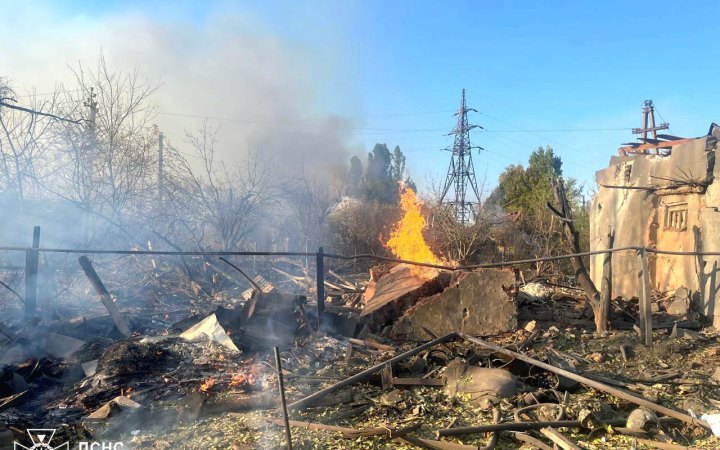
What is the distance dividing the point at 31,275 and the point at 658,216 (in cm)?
1143

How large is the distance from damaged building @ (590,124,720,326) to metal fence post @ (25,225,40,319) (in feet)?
28.9

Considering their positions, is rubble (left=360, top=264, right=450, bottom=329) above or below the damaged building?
below

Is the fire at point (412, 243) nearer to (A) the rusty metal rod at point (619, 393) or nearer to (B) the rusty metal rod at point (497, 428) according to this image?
(A) the rusty metal rod at point (619, 393)

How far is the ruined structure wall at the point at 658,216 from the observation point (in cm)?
841

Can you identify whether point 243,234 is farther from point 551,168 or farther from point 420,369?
point 551,168

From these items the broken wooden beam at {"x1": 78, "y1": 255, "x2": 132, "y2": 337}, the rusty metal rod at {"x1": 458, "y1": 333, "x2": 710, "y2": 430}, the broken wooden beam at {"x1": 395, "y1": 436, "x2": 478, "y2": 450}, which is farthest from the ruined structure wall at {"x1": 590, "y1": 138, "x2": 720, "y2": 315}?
the broken wooden beam at {"x1": 78, "y1": 255, "x2": 132, "y2": 337}

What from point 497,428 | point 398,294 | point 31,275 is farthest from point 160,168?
point 497,428

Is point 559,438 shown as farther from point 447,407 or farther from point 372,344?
point 372,344

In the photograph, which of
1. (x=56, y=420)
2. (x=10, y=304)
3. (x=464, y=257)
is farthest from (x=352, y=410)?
(x=464, y=257)

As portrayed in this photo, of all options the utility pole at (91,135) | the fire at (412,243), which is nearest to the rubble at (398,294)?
the fire at (412,243)

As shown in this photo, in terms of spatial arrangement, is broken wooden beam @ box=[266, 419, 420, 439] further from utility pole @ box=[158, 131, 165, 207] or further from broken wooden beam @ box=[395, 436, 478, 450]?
utility pole @ box=[158, 131, 165, 207]

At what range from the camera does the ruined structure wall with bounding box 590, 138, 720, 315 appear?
331 inches

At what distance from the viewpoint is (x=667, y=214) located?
9773mm

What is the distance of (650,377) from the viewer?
18.5 feet
